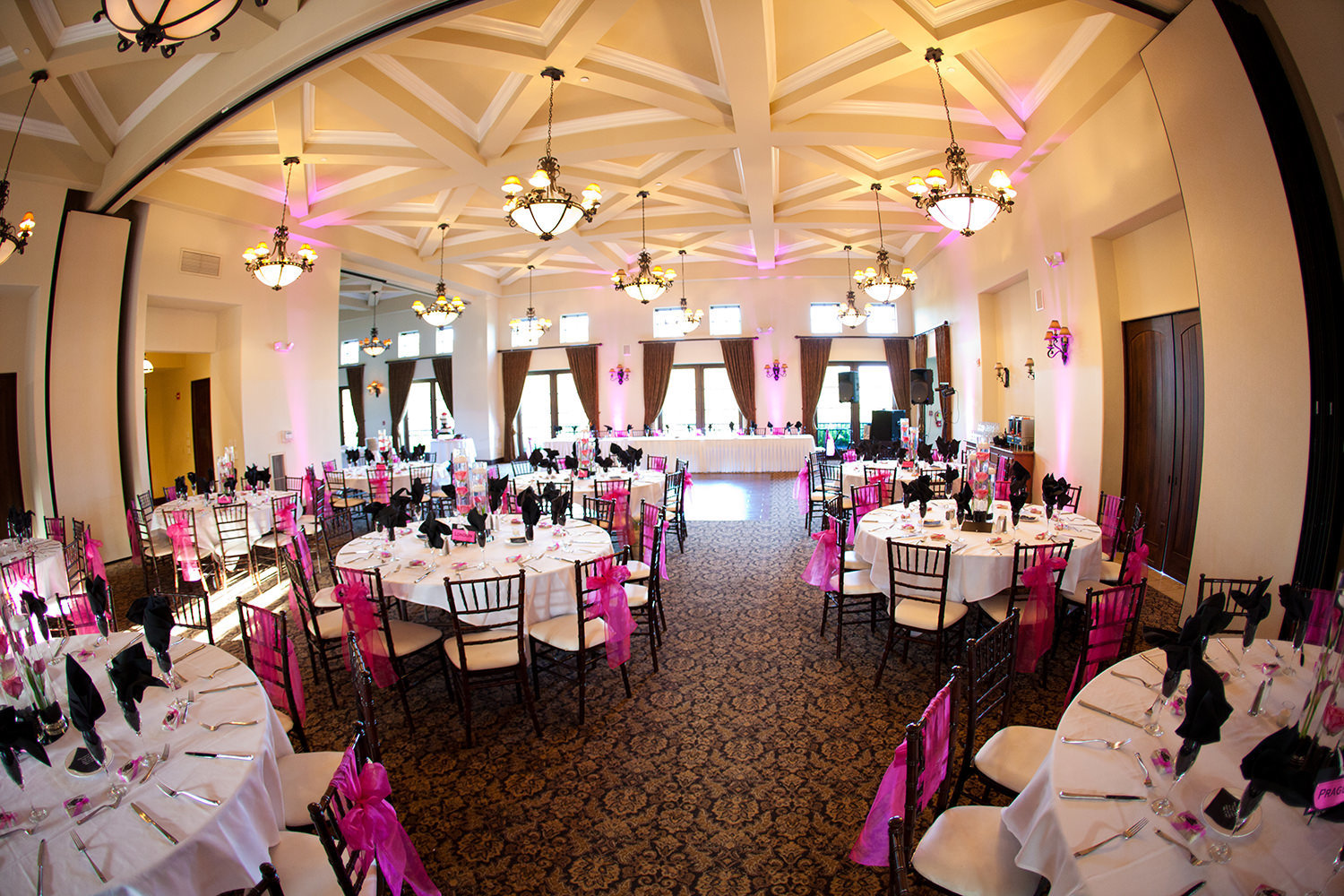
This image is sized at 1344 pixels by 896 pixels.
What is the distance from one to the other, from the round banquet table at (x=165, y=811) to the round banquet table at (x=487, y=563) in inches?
45.4

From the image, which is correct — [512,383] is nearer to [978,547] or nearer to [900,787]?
[978,547]

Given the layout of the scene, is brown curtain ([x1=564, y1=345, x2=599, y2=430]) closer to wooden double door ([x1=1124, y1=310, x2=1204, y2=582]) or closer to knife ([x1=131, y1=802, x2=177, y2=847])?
wooden double door ([x1=1124, y1=310, x2=1204, y2=582])

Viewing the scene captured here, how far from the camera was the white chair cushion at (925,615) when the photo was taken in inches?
139

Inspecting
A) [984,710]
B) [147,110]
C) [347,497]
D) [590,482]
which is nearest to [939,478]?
[590,482]

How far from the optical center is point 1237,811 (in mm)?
1432

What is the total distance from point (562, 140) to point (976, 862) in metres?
7.30

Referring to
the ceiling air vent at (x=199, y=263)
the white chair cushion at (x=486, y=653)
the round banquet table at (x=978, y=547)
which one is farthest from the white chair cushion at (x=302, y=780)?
the ceiling air vent at (x=199, y=263)

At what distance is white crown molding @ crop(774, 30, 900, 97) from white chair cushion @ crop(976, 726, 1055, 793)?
→ 5715mm

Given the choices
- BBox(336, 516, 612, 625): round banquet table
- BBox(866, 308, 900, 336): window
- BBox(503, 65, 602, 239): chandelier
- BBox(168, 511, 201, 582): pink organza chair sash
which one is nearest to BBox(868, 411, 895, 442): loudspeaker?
BBox(866, 308, 900, 336): window

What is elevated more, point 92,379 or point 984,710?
point 92,379

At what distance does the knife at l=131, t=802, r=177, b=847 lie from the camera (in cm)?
153

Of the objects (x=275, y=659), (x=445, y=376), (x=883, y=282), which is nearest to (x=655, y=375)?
(x=445, y=376)

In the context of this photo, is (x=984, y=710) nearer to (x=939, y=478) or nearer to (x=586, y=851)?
(x=586, y=851)

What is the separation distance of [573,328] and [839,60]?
10495mm
